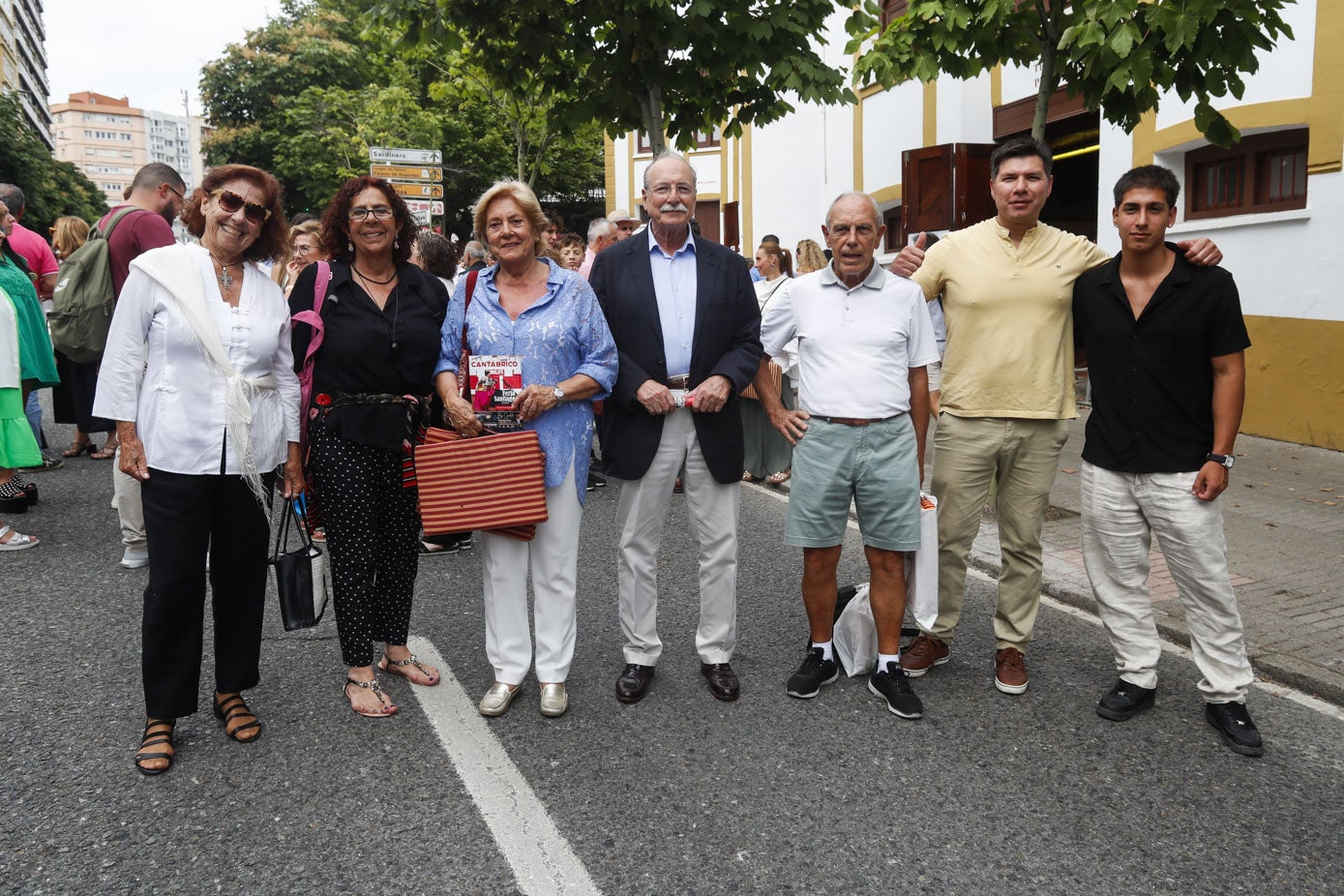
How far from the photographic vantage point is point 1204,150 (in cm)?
1041

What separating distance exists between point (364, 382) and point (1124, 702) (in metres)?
3.09

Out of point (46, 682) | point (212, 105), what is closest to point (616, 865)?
point (46, 682)

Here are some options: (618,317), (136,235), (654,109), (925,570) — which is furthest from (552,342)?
(654,109)

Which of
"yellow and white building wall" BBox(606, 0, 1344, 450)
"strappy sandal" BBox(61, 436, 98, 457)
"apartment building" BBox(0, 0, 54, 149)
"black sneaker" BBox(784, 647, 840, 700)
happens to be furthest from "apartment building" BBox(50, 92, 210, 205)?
"black sneaker" BBox(784, 647, 840, 700)

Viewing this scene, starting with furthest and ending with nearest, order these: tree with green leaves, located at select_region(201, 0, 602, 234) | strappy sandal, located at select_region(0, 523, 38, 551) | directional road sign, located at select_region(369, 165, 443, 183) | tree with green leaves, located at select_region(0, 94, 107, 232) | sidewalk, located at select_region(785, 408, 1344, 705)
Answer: tree with green leaves, located at select_region(201, 0, 602, 234)
tree with green leaves, located at select_region(0, 94, 107, 232)
directional road sign, located at select_region(369, 165, 443, 183)
strappy sandal, located at select_region(0, 523, 38, 551)
sidewalk, located at select_region(785, 408, 1344, 705)

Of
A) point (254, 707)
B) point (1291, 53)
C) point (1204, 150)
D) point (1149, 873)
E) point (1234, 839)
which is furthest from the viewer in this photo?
point (1204, 150)

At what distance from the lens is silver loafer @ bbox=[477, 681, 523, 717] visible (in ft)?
13.0

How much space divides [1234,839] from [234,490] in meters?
3.40

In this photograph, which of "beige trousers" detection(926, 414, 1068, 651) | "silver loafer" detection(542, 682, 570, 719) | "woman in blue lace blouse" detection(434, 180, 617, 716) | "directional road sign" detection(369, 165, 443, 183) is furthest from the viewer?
"directional road sign" detection(369, 165, 443, 183)

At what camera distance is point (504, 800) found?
3.30m

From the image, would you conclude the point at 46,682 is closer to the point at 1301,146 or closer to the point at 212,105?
the point at 1301,146

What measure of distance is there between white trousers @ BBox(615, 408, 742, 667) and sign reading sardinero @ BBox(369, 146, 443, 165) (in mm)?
14158

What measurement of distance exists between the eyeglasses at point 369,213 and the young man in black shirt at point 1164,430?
269 cm

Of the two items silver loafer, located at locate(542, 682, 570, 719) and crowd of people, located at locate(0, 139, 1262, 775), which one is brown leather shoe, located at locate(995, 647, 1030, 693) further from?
silver loafer, located at locate(542, 682, 570, 719)
